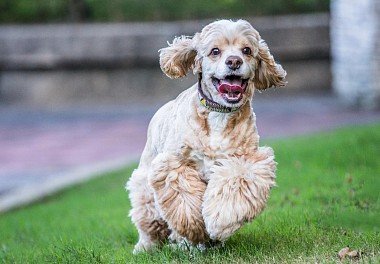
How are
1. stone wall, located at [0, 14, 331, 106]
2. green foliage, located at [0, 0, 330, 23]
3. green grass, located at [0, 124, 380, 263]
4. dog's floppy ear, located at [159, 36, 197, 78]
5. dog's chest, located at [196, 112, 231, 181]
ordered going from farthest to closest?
green foliage, located at [0, 0, 330, 23] → stone wall, located at [0, 14, 331, 106] → dog's floppy ear, located at [159, 36, 197, 78] → green grass, located at [0, 124, 380, 263] → dog's chest, located at [196, 112, 231, 181]

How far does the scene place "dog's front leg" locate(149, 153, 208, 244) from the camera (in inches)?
240

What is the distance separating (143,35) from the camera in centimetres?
1839

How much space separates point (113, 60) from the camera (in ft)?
60.7

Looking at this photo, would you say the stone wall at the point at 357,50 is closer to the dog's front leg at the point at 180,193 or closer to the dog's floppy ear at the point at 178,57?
the dog's floppy ear at the point at 178,57

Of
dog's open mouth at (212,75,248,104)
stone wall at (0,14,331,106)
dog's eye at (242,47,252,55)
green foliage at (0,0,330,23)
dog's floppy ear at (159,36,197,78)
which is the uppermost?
dog's eye at (242,47,252,55)

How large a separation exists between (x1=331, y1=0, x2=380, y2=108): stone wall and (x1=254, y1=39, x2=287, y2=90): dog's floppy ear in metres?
10.2

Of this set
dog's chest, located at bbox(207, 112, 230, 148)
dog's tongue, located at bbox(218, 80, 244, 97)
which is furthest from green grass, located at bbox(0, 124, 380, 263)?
dog's tongue, located at bbox(218, 80, 244, 97)

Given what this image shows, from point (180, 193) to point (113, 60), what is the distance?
1259 centimetres

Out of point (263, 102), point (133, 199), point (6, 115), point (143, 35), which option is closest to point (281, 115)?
point (263, 102)

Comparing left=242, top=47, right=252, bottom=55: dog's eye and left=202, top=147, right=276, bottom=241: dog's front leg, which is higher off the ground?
left=242, top=47, right=252, bottom=55: dog's eye

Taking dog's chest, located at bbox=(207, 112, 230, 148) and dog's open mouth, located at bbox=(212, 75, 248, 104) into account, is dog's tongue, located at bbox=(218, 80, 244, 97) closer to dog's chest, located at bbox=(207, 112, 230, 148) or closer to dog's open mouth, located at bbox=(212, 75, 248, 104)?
dog's open mouth, located at bbox=(212, 75, 248, 104)

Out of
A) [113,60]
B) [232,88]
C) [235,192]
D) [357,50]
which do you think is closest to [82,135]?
[113,60]

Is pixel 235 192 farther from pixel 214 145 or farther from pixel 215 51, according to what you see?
pixel 215 51

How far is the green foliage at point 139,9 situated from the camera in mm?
19562
